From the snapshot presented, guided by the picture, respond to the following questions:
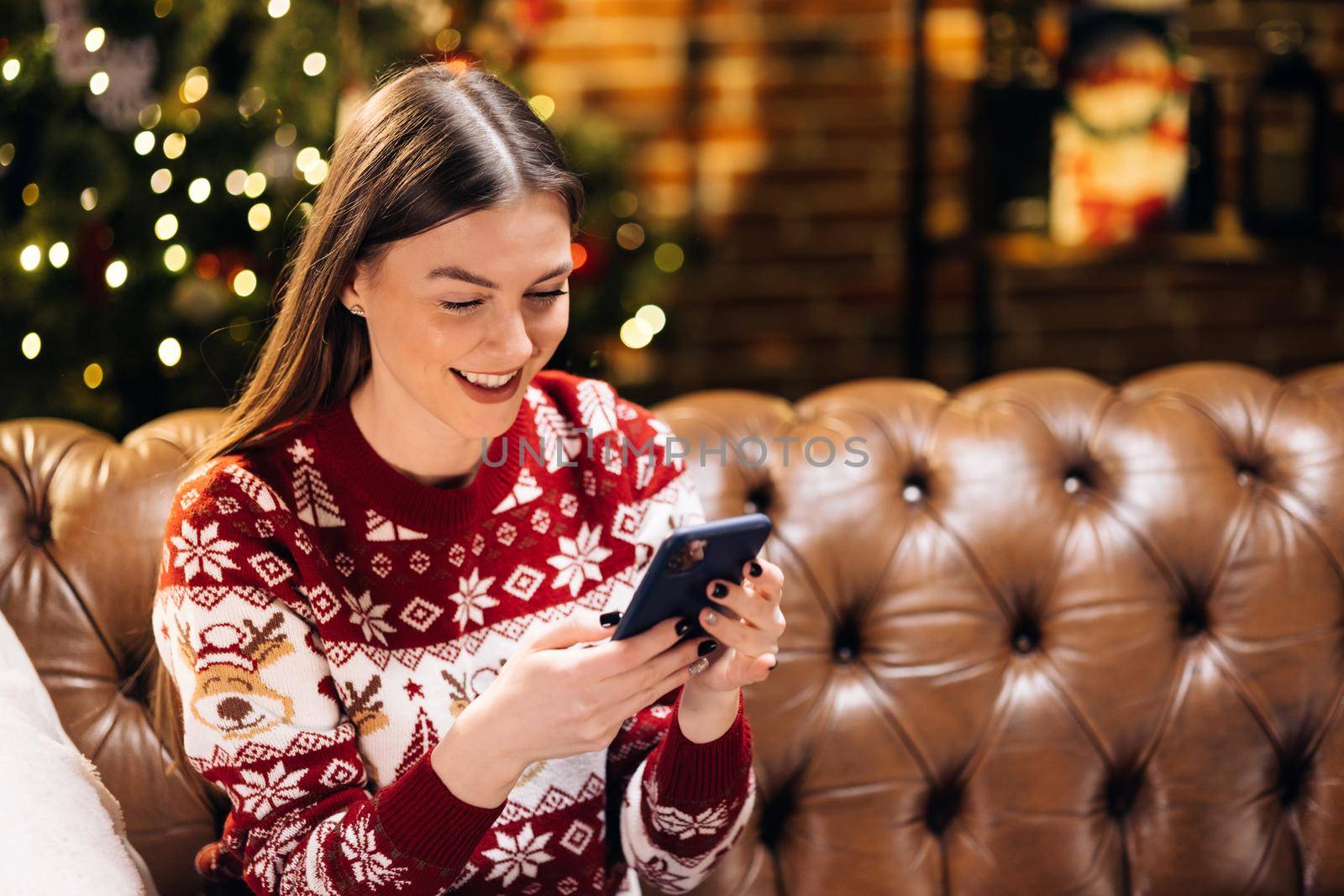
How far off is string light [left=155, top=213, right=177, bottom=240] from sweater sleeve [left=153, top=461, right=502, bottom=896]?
0.98 m

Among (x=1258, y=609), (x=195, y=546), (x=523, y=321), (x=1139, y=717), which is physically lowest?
(x=1139, y=717)

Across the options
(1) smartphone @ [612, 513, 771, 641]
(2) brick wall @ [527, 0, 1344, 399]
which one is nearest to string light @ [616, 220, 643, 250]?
(2) brick wall @ [527, 0, 1344, 399]

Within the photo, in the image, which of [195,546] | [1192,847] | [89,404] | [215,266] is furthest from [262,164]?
[1192,847]

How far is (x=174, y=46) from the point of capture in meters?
1.95

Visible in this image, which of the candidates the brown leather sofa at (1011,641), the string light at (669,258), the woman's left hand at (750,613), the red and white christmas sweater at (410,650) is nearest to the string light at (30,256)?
the brown leather sofa at (1011,641)

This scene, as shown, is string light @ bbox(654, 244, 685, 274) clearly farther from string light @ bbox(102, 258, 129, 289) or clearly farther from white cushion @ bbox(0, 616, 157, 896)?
white cushion @ bbox(0, 616, 157, 896)

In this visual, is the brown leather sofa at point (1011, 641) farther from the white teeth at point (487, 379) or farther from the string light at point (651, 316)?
the string light at point (651, 316)

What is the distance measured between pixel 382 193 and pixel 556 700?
47 cm

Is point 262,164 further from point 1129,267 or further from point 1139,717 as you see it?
point 1129,267

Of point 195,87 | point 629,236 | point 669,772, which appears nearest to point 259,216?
point 195,87

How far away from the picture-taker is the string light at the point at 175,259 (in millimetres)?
1987

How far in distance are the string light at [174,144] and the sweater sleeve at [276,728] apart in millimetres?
1021

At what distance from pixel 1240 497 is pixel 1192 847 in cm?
42

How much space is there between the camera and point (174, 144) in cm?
198
